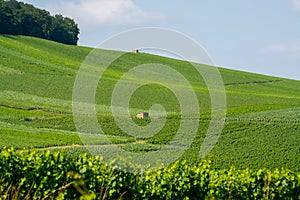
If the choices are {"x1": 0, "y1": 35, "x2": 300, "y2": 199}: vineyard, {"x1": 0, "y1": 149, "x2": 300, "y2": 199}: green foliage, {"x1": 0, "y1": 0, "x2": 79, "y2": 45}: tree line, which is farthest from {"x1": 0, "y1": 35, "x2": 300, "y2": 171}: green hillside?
{"x1": 0, "y1": 149, "x2": 300, "y2": 199}: green foliage

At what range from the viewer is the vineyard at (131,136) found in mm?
12719

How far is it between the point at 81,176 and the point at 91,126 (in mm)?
23680

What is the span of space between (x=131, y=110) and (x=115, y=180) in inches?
1257

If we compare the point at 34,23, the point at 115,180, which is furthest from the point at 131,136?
the point at 34,23

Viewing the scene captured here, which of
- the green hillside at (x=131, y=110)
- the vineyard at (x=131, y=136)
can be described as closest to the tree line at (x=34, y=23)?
the green hillside at (x=131, y=110)

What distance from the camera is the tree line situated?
8375 cm

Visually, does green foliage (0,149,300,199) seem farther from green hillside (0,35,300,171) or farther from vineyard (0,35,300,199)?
green hillside (0,35,300,171)

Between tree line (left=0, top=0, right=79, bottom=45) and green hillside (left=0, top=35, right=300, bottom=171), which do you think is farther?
tree line (left=0, top=0, right=79, bottom=45)

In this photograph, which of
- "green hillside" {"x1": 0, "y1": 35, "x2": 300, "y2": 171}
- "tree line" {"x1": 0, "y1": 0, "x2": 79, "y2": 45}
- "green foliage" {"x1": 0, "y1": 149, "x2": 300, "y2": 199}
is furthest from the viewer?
"tree line" {"x1": 0, "y1": 0, "x2": 79, "y2": 45}

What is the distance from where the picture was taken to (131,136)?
3475cm

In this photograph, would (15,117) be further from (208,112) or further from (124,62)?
(124,62)

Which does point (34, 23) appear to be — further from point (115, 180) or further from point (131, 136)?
point (115, 180)

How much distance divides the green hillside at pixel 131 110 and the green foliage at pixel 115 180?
13.7 meters

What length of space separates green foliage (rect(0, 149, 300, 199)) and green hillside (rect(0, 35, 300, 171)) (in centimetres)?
1373
